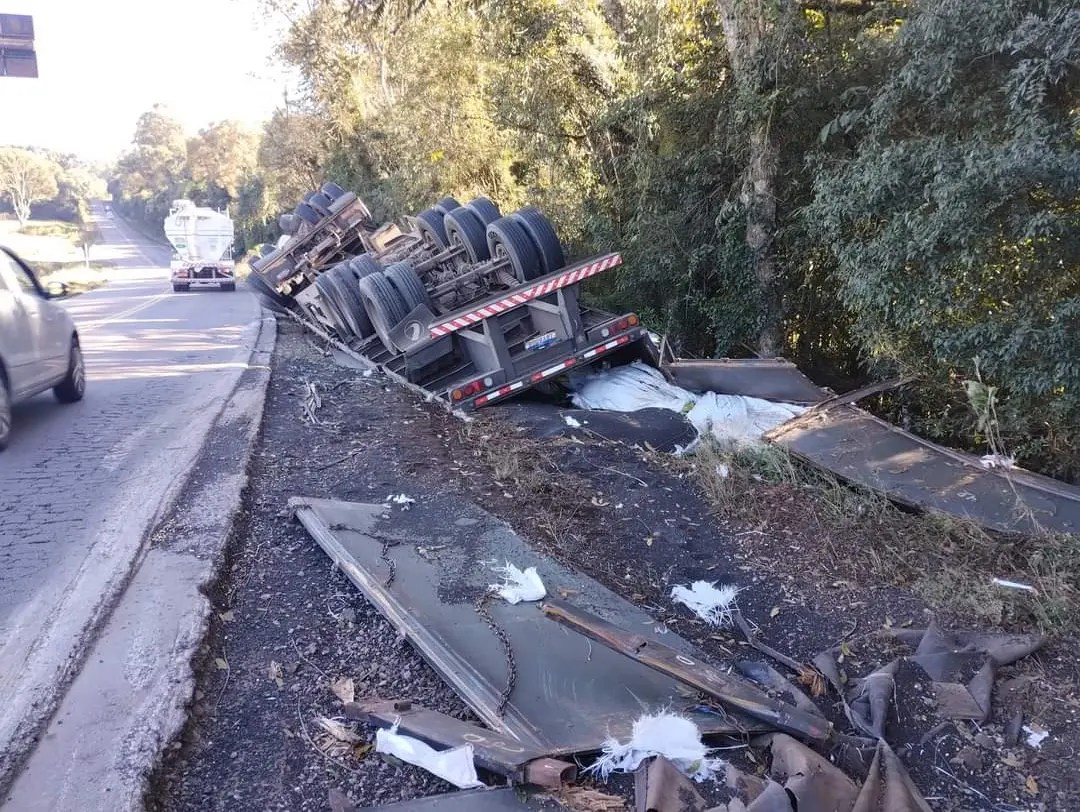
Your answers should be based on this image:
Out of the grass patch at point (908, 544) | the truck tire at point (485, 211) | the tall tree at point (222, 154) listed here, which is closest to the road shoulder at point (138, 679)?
the grass patch at point (908, 544)

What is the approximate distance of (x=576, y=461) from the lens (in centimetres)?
611

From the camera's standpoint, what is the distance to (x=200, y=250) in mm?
28172

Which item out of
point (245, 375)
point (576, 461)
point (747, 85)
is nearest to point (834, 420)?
point (576, 461)

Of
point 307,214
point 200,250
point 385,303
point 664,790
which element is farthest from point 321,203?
point 200,250

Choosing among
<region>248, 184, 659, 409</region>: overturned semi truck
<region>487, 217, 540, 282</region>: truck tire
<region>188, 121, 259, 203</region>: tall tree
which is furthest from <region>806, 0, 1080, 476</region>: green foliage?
<region>188, 121, 259, 203</region>: tall tree

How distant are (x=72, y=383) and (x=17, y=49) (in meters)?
11.9

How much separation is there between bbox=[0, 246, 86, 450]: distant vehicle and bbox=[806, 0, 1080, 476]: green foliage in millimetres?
7338

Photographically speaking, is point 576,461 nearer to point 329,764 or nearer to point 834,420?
point 834,420

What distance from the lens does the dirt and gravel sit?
276 cm

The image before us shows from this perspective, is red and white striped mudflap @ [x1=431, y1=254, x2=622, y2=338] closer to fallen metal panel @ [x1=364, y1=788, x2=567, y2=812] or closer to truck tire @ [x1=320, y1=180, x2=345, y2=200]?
fallen metal panel @ [x1=364, y1=788, x2=567, y2=812]

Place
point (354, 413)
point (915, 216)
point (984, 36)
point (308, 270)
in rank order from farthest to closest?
point (308, 270), point (354, 413), point (915, 216), point (984, 36)

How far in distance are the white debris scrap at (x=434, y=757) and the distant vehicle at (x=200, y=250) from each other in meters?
27.5

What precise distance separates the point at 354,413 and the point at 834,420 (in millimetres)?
4598

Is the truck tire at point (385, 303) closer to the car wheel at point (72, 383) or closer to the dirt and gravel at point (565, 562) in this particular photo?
the dirt and gravel at point (565, 562)
